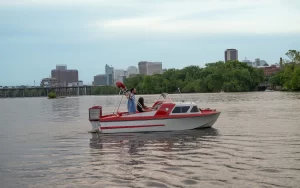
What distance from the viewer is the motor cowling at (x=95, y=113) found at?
90.9 ft

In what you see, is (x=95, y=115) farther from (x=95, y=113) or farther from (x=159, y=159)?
(x=159, y=159)

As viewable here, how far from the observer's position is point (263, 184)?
43.6 ft

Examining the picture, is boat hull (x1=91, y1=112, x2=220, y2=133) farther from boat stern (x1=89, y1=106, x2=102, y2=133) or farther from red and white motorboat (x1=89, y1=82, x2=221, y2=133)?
boat stern (x1=89, y1=106, x2=102, y2=133)

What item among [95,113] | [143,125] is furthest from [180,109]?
[95,113]

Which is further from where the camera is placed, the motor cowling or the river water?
the motor cowling

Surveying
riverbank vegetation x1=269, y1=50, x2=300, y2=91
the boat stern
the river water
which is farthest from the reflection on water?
riverbank vegetation x1=269, y1=50, x2=300, y2=91

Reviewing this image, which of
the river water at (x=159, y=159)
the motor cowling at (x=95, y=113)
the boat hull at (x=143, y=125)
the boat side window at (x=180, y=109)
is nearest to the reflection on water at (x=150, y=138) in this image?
the river water at (x=159, y=159)

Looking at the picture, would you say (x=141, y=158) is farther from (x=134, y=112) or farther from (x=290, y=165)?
(x=134, y=112)

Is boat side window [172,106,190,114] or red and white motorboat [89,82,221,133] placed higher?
boat side window [172,106,190,114]

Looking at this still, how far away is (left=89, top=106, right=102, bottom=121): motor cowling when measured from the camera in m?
27.7

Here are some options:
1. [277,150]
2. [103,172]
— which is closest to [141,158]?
[103,172]

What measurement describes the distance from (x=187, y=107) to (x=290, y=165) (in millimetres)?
12665

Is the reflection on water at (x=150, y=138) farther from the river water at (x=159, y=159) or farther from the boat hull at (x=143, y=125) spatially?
the boat hull at (x=143, y=125)

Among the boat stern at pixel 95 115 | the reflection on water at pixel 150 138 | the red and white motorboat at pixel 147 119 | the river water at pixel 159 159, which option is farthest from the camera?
the boat stern at pixel 95 115
